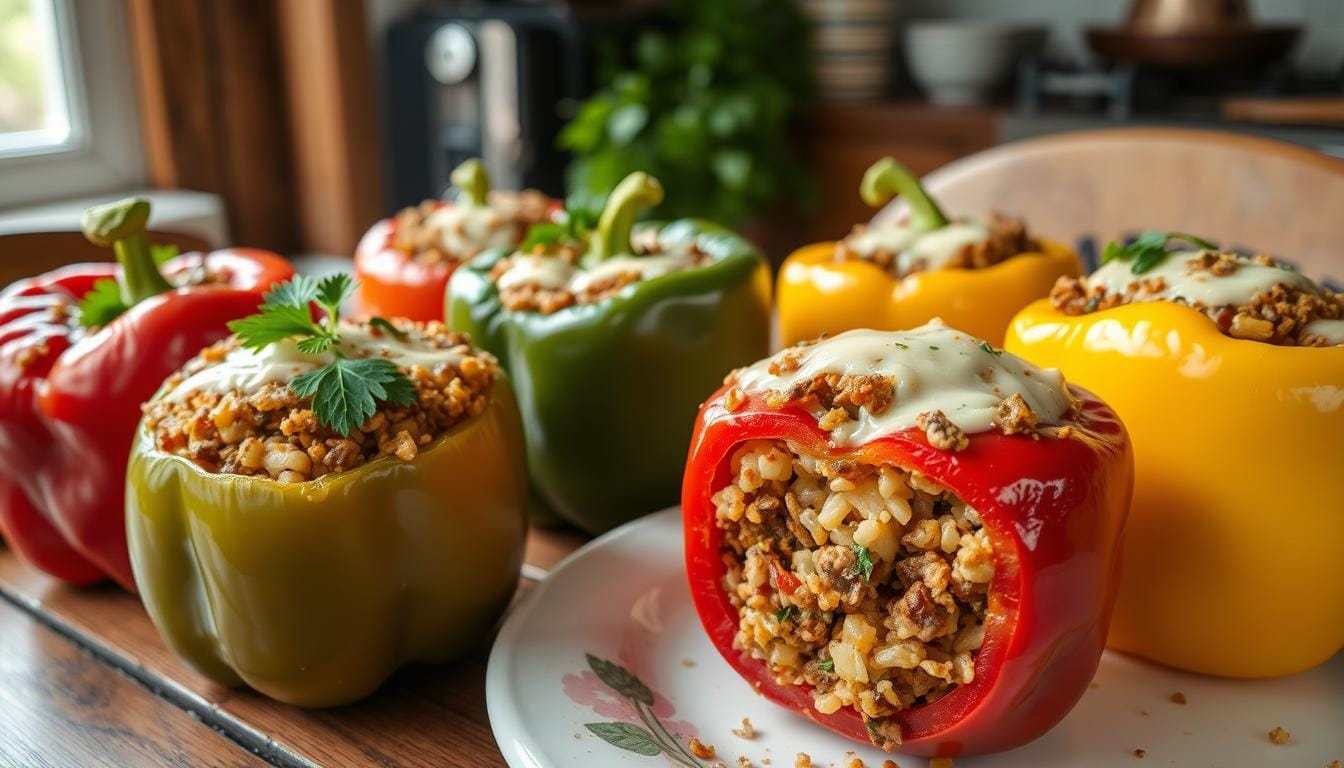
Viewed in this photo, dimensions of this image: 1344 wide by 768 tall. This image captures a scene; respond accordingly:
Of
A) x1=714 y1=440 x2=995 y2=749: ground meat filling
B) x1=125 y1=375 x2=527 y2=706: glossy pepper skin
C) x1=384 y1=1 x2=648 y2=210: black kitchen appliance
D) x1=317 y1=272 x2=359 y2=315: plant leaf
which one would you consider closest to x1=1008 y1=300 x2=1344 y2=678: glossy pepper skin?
x1=714 y1=440 x2=995 y2=749: ground meat filling

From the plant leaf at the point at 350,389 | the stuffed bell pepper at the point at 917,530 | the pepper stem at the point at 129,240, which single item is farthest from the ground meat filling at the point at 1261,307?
the pepper stem at the point at 129,240

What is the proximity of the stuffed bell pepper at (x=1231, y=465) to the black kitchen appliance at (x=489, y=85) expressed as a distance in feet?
9.81

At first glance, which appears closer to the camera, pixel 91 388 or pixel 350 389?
pixel 350 389

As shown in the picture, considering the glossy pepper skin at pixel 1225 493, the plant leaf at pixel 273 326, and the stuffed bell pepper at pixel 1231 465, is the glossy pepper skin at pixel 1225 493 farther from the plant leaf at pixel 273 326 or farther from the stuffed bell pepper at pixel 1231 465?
the plant leaf at pixel 273 326

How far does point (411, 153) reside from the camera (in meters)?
4.16

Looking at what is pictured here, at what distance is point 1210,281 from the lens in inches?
49.1

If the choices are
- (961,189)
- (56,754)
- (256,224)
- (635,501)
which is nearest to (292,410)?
(56,754)

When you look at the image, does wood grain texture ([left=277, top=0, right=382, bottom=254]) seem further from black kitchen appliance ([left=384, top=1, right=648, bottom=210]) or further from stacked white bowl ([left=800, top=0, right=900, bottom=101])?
stacked white bowl ([left=800, top=0, right=900, bottom=101])

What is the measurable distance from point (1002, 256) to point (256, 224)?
3.08 metres

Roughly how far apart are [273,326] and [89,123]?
2875 mm

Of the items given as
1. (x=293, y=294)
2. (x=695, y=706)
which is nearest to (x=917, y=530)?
(x=695, y=706)

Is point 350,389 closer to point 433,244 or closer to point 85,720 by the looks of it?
point 85,720

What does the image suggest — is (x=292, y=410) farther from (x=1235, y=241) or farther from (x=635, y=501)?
(x=1235, y=241)

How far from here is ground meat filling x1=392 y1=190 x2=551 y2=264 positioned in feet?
6.06
